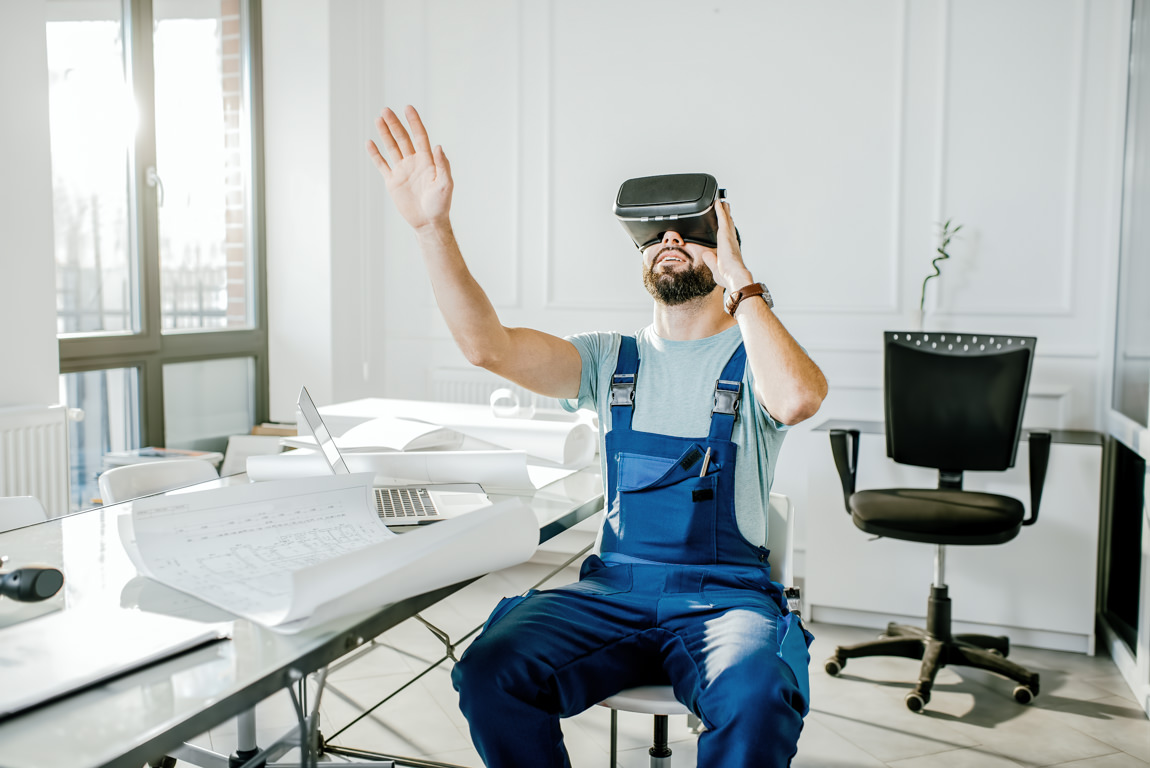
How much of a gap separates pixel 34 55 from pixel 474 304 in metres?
2.11

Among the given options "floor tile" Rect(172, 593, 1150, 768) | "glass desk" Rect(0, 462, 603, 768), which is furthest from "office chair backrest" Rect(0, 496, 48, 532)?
"floor tile" Rect(172, 593, 1150, 768)

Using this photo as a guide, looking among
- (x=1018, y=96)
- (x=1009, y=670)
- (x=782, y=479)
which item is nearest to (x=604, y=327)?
(x=782, y=479)

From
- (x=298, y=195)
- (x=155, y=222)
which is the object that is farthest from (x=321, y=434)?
(x=298, y=195)

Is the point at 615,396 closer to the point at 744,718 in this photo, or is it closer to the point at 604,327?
the point at 744,718

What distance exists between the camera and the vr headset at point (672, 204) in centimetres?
184

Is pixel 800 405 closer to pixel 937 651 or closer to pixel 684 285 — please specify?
pixel 684 285

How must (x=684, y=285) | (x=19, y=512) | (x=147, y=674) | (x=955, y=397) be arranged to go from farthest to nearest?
(x=955, y=397) → (x=684, y=285) → (x=19, y=512) → (x=147, y=674)

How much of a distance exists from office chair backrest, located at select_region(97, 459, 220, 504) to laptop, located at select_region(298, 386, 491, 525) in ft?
2.36

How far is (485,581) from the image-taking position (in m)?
3.93

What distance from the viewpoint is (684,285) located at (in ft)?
6.43

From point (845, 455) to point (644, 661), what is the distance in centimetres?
170

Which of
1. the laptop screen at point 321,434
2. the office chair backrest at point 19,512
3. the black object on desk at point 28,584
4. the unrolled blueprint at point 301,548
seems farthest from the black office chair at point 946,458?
the black object on desk at point 28,584

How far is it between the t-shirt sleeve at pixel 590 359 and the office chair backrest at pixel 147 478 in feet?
3.11

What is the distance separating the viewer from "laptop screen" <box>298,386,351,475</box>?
1519 millimetres
